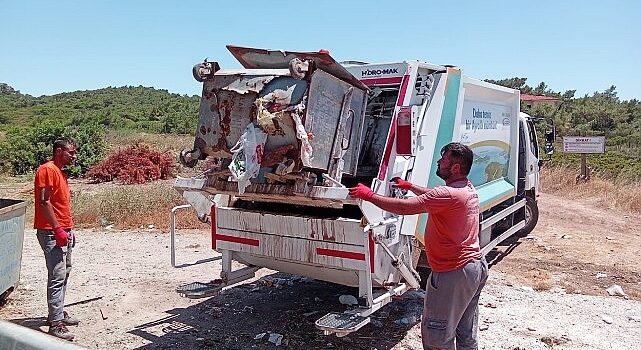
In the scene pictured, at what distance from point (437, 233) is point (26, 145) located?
749 inches

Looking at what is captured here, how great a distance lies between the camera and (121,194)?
13.1m

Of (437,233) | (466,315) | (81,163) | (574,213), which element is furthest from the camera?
(81,163)

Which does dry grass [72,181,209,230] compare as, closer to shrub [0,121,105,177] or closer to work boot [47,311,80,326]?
work boot [47,311,80,326]

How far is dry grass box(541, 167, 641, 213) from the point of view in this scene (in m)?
13.2

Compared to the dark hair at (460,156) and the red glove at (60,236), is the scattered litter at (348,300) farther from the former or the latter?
the red glove at (60,236)

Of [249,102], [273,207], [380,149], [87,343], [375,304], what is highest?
[249,102]

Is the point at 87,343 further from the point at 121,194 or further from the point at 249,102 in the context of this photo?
the point at 121,194

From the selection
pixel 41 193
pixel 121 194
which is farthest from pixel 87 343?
pixel 121 194

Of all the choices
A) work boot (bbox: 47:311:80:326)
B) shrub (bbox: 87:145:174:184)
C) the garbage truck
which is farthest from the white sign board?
work boot (bbox: 47:311:80:326)

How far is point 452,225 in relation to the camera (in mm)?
3768

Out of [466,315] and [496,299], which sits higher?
[466,315]

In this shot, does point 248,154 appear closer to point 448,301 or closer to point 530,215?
point 448,301

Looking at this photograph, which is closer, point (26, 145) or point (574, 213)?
point (574, 213)

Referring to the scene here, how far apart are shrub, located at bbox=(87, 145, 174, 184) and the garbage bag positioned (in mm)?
13404
